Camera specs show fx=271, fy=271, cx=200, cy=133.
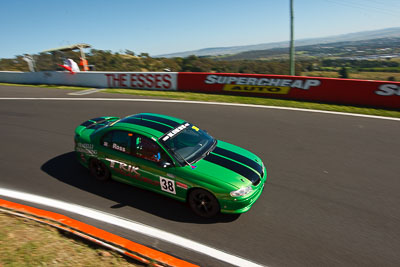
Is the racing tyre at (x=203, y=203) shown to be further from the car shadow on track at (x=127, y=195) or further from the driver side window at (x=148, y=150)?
the driver side window at (x=148, y=150)

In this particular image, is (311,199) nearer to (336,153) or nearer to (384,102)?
(336,153)

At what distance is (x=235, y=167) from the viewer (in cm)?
510

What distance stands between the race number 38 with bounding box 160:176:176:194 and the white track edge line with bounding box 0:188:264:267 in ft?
2.42

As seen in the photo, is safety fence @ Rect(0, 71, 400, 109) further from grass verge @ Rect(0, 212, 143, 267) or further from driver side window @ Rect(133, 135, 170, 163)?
grass verge @ Rect(0, 212, 143, 267)

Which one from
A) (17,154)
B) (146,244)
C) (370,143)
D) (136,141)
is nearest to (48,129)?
(17,154)

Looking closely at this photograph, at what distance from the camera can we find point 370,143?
8.16 metres

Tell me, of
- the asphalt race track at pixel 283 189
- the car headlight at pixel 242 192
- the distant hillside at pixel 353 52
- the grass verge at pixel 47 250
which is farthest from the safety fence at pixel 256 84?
the grass verge at pixel 47 250

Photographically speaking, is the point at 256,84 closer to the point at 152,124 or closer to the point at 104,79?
the point at 152,124

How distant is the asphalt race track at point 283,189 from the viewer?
4.28 metres

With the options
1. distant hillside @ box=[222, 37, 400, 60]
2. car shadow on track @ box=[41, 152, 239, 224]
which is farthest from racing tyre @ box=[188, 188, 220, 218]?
distant hillside @ box=[222, 37, 400, 60]

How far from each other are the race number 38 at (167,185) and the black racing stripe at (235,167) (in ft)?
2.66

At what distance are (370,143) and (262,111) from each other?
171 inches

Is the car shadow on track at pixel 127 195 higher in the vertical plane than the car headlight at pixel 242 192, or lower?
lower

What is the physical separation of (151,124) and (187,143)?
34.3 inches
